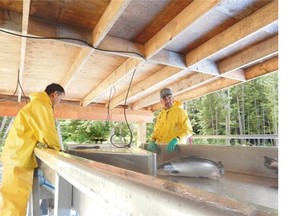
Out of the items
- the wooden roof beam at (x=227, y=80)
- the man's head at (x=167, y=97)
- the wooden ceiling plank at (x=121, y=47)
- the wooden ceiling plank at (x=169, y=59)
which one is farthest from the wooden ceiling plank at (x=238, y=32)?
the wooden roof beam at (x=227, y=80)

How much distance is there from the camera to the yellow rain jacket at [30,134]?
6.36 ft

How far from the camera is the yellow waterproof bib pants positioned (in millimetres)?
1787

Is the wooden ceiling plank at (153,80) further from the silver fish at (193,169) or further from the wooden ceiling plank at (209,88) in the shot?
the silver fish at (193,169)

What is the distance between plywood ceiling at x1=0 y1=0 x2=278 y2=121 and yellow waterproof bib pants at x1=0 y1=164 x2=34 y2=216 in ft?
4.25

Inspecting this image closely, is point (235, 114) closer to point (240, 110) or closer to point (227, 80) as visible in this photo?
point (240, 110)

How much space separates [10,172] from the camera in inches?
76.9

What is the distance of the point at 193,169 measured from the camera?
1.42 meters

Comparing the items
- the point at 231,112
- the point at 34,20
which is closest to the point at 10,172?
the point at 34,20

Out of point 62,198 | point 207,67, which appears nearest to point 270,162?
point 62,198

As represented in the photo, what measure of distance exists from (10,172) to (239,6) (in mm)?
2476

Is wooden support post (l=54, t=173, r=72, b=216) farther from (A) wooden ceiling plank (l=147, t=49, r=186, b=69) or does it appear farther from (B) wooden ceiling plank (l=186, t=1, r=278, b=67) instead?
(A) wooden ceiling plank (l=147, t=49, r=186, b=69)

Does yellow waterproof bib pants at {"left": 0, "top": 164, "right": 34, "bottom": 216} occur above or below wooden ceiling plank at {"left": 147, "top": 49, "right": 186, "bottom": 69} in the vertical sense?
below

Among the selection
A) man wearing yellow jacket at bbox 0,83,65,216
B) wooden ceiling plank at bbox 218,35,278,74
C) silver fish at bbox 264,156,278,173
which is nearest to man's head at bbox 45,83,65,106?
man wearing yellow jacket at bbox 0,83,65,216
